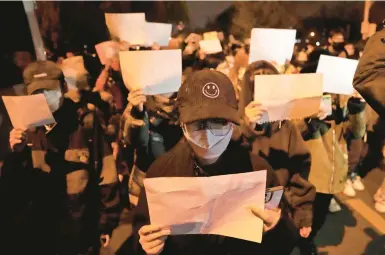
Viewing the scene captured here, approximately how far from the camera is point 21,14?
4965 millimetres

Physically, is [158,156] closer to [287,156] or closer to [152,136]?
[152,136]

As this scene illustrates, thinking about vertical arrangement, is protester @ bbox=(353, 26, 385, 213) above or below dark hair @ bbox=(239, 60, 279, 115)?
above

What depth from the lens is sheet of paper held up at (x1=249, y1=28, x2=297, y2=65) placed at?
3.22 m

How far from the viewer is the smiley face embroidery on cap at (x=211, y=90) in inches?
63.3

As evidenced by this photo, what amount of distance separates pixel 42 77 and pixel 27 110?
Answer: 43cm

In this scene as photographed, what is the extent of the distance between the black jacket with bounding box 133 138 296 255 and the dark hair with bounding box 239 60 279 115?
1.10 m

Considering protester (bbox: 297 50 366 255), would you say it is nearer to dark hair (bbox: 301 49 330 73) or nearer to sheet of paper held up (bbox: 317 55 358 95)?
sheet of paper held up (bbox: 317 55 358 95)

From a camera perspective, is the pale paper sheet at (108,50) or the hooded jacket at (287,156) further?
the pale paper sheet at (108,50)

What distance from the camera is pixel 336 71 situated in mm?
2941

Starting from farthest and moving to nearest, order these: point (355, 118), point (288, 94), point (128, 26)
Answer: point (128, 26), point (355, 118), point (288, 94)

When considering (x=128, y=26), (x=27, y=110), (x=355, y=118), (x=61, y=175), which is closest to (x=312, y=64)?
(x=355, y=118)

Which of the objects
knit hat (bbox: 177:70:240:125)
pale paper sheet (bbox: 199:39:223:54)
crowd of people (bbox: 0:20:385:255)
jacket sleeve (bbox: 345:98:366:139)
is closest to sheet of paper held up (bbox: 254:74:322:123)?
crowd of people (bbox: 0:20:385:255)

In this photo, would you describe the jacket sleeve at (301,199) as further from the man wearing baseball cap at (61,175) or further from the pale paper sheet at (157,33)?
the pale paper sheet at (157,33)

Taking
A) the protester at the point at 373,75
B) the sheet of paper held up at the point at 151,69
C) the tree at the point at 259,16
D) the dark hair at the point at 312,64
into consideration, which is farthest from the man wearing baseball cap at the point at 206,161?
the tree at the point at 259,16
